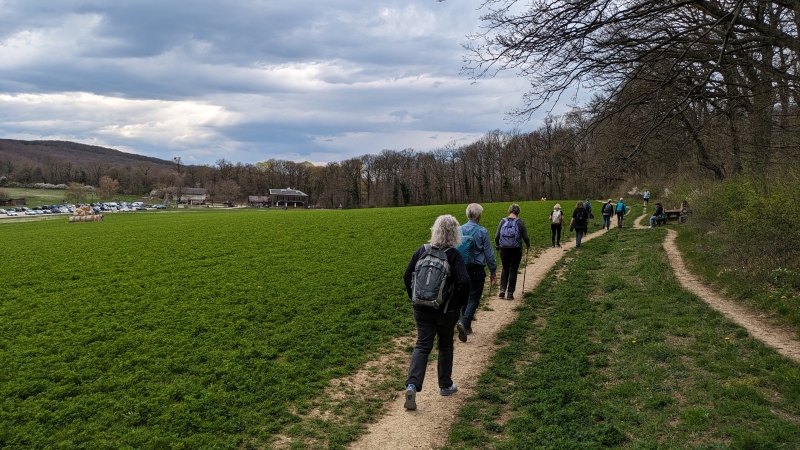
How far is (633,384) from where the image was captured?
5.86 meters

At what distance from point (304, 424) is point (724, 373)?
5.18 metres

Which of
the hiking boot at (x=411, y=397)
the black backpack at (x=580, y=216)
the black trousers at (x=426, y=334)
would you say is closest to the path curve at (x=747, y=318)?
the black trousers at (x=426, y=334)

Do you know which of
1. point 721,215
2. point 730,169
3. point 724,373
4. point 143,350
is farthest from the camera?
point 730,169

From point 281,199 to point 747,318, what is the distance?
134 meters

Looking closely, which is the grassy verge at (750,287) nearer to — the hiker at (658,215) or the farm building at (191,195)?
the hiker at (658,215)

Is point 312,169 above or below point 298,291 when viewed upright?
above

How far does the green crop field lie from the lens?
5523mm

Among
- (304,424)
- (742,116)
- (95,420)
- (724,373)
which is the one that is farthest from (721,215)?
(95,420)

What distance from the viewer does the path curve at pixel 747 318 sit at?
6.75 meters

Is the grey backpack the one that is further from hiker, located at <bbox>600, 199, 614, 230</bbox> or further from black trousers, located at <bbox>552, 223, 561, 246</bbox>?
hiker, located at <bbox>600, 199, 614, 230</bbox>

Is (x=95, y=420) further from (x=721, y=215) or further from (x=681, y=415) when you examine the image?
(x=721, y=215)

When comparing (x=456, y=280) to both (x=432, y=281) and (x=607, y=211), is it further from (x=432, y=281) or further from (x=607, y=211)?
(x=607, y=211)

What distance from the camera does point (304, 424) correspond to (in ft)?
18.2

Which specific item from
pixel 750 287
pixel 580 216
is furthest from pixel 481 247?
pixel 580 216
